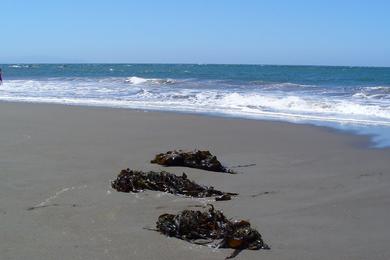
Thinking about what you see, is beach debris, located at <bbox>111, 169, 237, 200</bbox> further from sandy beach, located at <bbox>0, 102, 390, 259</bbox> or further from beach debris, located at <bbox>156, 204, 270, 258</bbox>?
beach debris, located at <bbox>156, 204, 270, 258</bbox>

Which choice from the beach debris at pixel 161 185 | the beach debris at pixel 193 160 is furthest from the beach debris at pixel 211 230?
the beach debris at pixel 193 160

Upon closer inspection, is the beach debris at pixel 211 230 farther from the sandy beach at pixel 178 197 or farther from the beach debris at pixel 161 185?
the beach debris at pixel 161 185

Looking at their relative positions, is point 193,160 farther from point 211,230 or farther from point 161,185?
point 211,230

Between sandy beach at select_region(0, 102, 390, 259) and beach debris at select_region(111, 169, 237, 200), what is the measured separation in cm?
12

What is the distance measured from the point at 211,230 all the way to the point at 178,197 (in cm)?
119

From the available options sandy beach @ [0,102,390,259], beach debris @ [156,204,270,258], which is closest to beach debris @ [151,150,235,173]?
sandy beach @ [0,102,390,259]

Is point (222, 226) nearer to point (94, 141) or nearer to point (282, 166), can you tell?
point (282, 166)

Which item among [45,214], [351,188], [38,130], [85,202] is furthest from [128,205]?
[38,130]

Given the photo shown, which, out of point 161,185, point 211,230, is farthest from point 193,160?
point 211,230

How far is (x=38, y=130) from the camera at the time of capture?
9297 millimetres

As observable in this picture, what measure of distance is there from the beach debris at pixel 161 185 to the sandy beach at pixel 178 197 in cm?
12

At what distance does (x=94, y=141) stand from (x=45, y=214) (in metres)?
4.15

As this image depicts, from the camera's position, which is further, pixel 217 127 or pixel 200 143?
pixel 217 127

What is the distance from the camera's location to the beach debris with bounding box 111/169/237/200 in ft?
16.5
